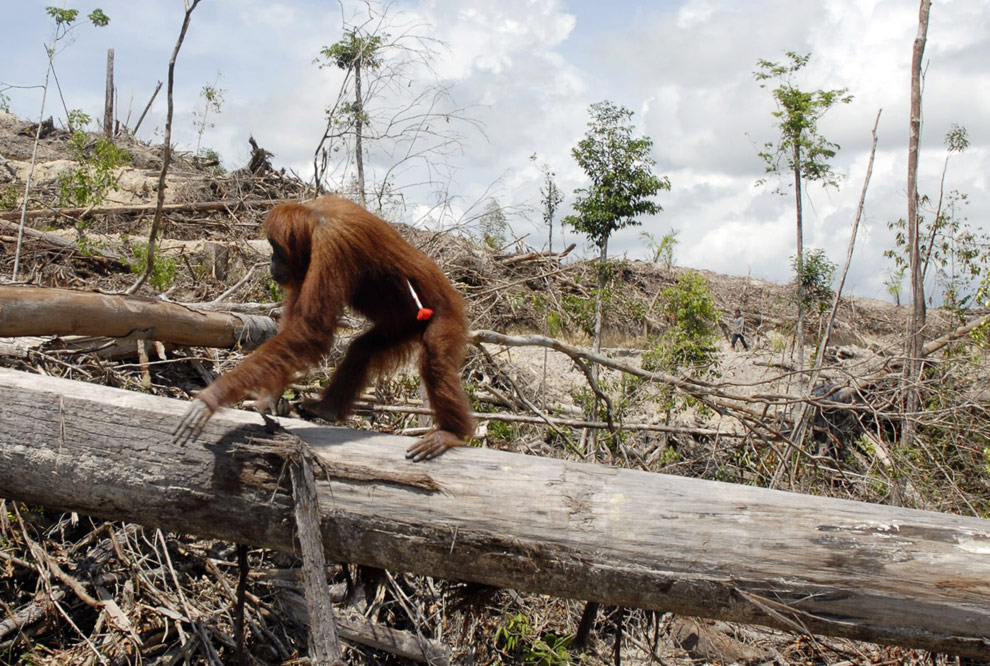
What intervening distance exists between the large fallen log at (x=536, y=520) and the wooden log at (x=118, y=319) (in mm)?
1445

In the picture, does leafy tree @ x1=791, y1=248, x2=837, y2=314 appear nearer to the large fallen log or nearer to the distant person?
the distant person

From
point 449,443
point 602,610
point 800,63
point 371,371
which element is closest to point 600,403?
point 602,610

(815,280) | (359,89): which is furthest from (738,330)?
(359,89)

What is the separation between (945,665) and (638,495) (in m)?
3.60

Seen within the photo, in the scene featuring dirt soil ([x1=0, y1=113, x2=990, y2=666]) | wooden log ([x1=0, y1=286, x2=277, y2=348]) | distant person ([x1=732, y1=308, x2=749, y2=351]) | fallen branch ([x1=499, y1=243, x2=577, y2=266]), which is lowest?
dirt soil ([x1=0, y1=113, x2=990, y2=666])

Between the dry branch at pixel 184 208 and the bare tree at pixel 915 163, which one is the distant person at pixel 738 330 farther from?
the dry branch at pixel 184 208

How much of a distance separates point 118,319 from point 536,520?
3.92 metres

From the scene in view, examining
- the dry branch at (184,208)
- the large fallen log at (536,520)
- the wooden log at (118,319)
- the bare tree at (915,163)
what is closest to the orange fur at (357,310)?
the large fallen log at (536,520)

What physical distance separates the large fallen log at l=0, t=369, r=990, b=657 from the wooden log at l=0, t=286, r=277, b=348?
145 centimetres

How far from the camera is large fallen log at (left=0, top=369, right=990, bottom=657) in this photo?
11.7 feet

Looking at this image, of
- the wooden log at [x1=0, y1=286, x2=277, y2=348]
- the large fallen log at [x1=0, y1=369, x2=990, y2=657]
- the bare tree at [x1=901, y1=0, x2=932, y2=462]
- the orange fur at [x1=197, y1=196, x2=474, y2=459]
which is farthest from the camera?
the bare tree at [x1=901, y1=0, x2=932, y2=462]

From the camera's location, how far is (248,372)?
431cm

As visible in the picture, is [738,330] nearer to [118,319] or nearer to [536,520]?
[118,319]

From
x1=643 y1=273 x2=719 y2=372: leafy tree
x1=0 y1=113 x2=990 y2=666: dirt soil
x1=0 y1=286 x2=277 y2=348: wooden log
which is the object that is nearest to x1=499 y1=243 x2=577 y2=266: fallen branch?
x1=0 y1=113 x2=990 y2=666: dirt soil
